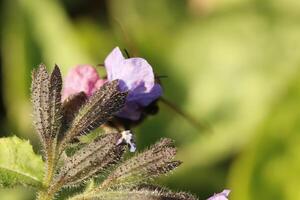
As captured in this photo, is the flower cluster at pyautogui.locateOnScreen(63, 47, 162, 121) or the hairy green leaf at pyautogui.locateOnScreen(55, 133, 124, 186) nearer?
the hairy green leaf at pyautogui.locateOnScreen(55, 133, 124, 186)

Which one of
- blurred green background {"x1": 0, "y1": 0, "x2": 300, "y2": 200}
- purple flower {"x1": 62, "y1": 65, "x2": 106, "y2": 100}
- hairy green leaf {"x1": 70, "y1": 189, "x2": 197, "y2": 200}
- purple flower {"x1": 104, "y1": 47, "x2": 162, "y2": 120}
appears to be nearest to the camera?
hairy green leaf {"x1": 70, "y1": 189, "x2": 197, "y2": 200}

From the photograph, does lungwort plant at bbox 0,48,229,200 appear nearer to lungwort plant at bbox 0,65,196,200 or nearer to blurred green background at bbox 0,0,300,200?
lungwort plant at bbox 0,65,196,200

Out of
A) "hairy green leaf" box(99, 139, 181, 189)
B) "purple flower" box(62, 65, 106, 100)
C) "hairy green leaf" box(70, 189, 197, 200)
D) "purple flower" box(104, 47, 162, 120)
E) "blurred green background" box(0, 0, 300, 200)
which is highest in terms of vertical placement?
"blurred green background" box(0, 0, 300, 200)

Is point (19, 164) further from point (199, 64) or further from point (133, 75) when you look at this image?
point (199, 64)

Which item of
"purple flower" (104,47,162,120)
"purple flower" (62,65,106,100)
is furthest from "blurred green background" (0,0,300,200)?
"purple flower" (104,47,162,120)

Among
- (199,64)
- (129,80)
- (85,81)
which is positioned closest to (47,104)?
(129,80)

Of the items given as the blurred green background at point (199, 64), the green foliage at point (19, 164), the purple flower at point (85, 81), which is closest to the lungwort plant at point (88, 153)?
the green foliage at point (19, 164)

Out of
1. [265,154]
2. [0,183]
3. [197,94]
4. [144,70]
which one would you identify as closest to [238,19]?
[197,94]
